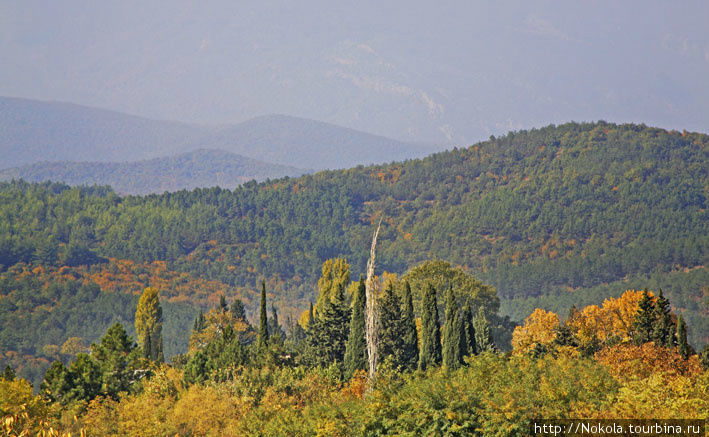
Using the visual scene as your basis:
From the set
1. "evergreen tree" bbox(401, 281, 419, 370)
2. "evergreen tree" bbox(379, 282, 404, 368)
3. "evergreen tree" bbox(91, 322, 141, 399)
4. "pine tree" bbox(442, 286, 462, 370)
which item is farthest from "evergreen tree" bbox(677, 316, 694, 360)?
"evergreen tree" bbox(91, 322, 141, 399)

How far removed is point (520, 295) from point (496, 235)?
3507cm

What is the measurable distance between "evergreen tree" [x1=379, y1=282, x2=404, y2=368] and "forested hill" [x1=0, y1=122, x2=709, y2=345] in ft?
243

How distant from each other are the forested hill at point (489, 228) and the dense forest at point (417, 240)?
35cm

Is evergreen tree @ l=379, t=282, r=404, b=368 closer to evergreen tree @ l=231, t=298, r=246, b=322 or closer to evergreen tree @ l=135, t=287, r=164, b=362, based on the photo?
evergreen tree @ l=231, t=298, r=246, b=322

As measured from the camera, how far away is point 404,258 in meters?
169

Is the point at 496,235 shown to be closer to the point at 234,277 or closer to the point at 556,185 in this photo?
the point at 556,185

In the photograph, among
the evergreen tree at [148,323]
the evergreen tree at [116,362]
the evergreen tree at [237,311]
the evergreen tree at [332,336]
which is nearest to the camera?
the evergreen tree at [116,362]

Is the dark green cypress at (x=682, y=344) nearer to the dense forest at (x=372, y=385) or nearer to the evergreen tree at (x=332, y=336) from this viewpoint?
the dense forest at (x=372, y=385)

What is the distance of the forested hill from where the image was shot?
433 feet

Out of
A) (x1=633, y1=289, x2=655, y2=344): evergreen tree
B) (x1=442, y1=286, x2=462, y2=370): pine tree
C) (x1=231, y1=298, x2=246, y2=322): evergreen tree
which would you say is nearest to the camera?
(x1=442, y1=286, x2=462, y2=370): pine tree

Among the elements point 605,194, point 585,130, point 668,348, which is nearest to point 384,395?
point 668,348

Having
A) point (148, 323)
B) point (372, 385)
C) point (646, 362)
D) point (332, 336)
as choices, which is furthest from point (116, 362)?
point (148, 323)

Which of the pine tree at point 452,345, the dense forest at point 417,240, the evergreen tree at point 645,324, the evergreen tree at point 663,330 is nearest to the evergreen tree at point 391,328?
the pine tree at point 452,345

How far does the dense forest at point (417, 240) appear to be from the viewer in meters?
122
